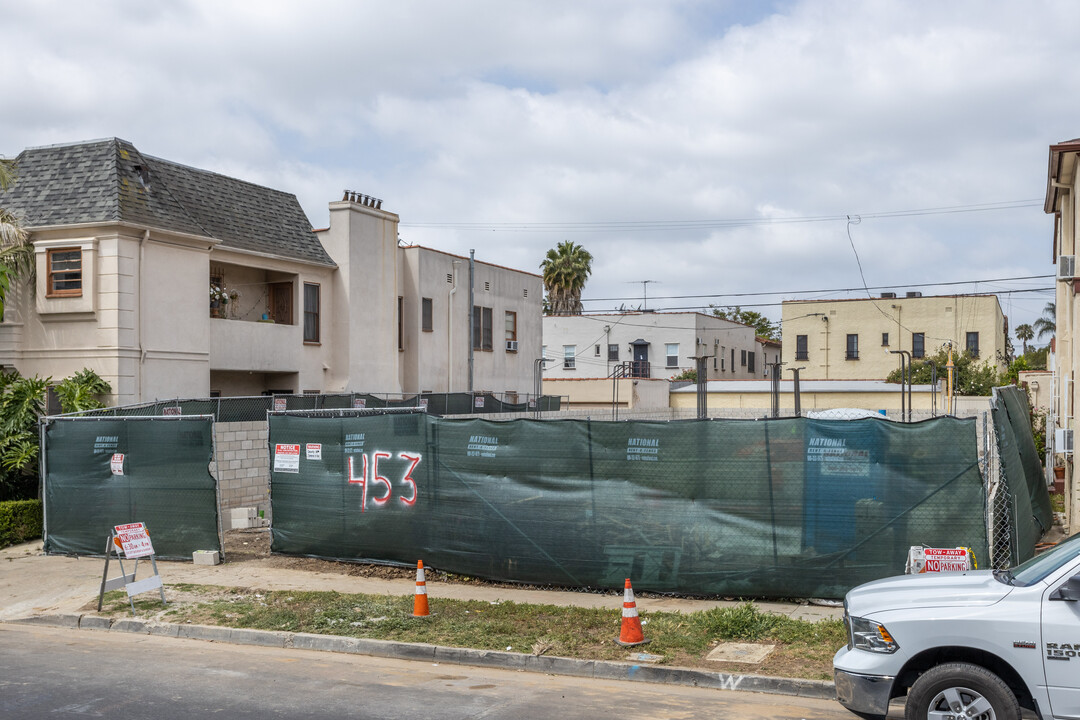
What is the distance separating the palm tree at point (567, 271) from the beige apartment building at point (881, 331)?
1540 cm

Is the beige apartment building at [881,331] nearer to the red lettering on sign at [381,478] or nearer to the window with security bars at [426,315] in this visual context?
the window with security bars at [426,315]

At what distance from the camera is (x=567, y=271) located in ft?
239

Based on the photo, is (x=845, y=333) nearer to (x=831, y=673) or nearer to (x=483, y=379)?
(x=483, y=379)

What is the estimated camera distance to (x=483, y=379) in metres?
38.2

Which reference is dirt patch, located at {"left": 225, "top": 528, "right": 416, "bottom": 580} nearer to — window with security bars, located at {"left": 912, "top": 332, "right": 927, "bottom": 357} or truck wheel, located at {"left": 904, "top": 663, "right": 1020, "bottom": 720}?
truck wheel, located at {"left": 904, "top": 663, "right": 1020, "bottom": 720}

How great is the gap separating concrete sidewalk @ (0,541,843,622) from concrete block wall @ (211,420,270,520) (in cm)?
365

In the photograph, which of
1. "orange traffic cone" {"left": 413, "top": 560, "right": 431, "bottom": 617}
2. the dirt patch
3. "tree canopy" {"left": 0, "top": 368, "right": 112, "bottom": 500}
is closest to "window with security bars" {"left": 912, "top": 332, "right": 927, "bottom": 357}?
"tree canopy" {"left": 0, "top": 368, "right": 112, "bottom": 500}

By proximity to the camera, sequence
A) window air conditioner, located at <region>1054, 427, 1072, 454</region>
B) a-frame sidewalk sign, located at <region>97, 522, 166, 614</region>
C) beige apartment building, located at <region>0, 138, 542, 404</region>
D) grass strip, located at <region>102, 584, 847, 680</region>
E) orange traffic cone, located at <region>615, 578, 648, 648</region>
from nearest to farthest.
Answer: grass strip, located at <region>102, 584, 847, 680</region>, orange traffic cone, located at <region>615, 578, 648, 648</region>, a-frame sidewalk sign, located at <region>97, 522, 166, 614</region>, window air conditioner, located at <region>1054, 427, 1072, 454</region>, beige apartment building, located at <region>0, 138, 542, 404</region>

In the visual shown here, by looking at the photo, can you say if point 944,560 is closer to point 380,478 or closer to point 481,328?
point 380,478

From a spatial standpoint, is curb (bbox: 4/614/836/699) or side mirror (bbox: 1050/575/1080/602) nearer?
side mirror (bbox: 1050/575/1080/602)

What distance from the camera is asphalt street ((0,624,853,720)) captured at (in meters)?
7.61

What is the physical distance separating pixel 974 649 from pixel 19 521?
1595 cm

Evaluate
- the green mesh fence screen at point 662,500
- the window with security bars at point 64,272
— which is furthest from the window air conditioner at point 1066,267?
the window with security bars at point 64,272

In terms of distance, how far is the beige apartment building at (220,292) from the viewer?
2261 cm
